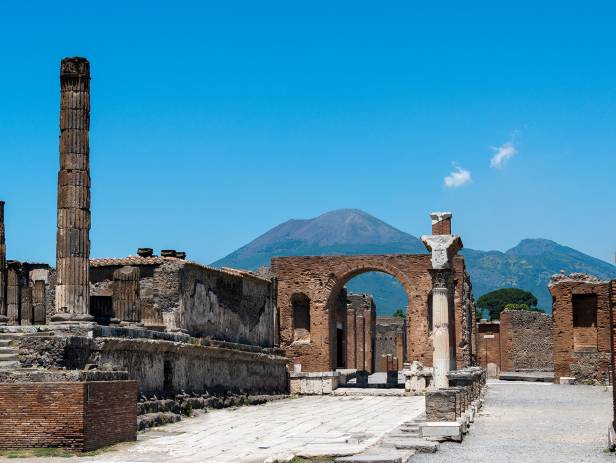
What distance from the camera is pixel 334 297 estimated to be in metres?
37.5

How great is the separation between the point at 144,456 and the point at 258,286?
1754 cm

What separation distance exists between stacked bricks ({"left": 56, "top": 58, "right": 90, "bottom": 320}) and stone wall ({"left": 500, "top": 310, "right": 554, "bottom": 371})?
32.9m

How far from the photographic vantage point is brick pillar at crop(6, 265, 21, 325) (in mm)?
24109

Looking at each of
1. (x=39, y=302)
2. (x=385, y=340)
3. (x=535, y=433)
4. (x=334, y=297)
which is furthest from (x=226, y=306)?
(x=385, y=340)

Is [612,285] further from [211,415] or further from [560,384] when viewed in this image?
[560,384]

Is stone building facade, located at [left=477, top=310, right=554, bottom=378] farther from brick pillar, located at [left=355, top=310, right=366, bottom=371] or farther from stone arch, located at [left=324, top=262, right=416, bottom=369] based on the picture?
stone arch, located at [left=324, top=262, right=416, bottom=369]

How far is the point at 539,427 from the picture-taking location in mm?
17188

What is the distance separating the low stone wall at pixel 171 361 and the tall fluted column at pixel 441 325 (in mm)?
5540

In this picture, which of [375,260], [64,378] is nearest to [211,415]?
[64,378]

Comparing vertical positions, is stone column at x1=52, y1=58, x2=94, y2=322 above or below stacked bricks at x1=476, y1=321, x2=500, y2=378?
above

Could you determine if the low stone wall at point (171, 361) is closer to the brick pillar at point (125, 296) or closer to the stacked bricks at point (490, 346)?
the brick pillar at point (125, 296)

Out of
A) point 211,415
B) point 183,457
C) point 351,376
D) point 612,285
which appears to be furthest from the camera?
point 351,376

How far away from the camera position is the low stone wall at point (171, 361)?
16797 mm

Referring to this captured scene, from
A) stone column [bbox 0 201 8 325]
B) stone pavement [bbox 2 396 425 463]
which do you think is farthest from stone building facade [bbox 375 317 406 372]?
stone column [bbox 0 201 8 325]
